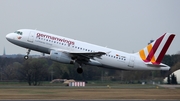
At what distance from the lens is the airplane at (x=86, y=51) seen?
213 feet

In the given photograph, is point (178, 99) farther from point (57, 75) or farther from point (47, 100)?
point (57, 75)

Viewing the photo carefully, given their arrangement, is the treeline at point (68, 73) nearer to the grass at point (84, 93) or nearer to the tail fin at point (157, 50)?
the grass at point (84, 93)

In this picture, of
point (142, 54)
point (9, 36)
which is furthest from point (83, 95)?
point (9, 36)

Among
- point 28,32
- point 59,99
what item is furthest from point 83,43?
point 59,99

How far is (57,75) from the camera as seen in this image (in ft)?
373

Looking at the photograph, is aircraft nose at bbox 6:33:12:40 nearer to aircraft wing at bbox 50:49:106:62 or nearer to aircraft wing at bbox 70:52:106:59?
aircraft wing at bbox 50:49:106:62

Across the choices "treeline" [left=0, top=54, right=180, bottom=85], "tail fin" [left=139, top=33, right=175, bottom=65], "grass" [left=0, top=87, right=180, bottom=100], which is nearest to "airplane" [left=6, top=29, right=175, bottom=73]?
"tail fin" [left=139, top=33, right=175, bottom=65]

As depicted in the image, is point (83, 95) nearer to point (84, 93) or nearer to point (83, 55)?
point (84, 93)

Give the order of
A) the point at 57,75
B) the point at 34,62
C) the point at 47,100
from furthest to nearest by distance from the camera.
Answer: the point at 57,75 → the point at 34,62 → the point at 47,100

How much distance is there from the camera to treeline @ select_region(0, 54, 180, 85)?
102812 millimetres

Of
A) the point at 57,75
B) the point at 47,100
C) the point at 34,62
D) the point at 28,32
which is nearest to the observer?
the point at 47,100

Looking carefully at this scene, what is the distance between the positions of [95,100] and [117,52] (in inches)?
581

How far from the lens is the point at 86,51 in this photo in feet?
218

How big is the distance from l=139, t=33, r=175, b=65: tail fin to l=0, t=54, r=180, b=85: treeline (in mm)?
34960
